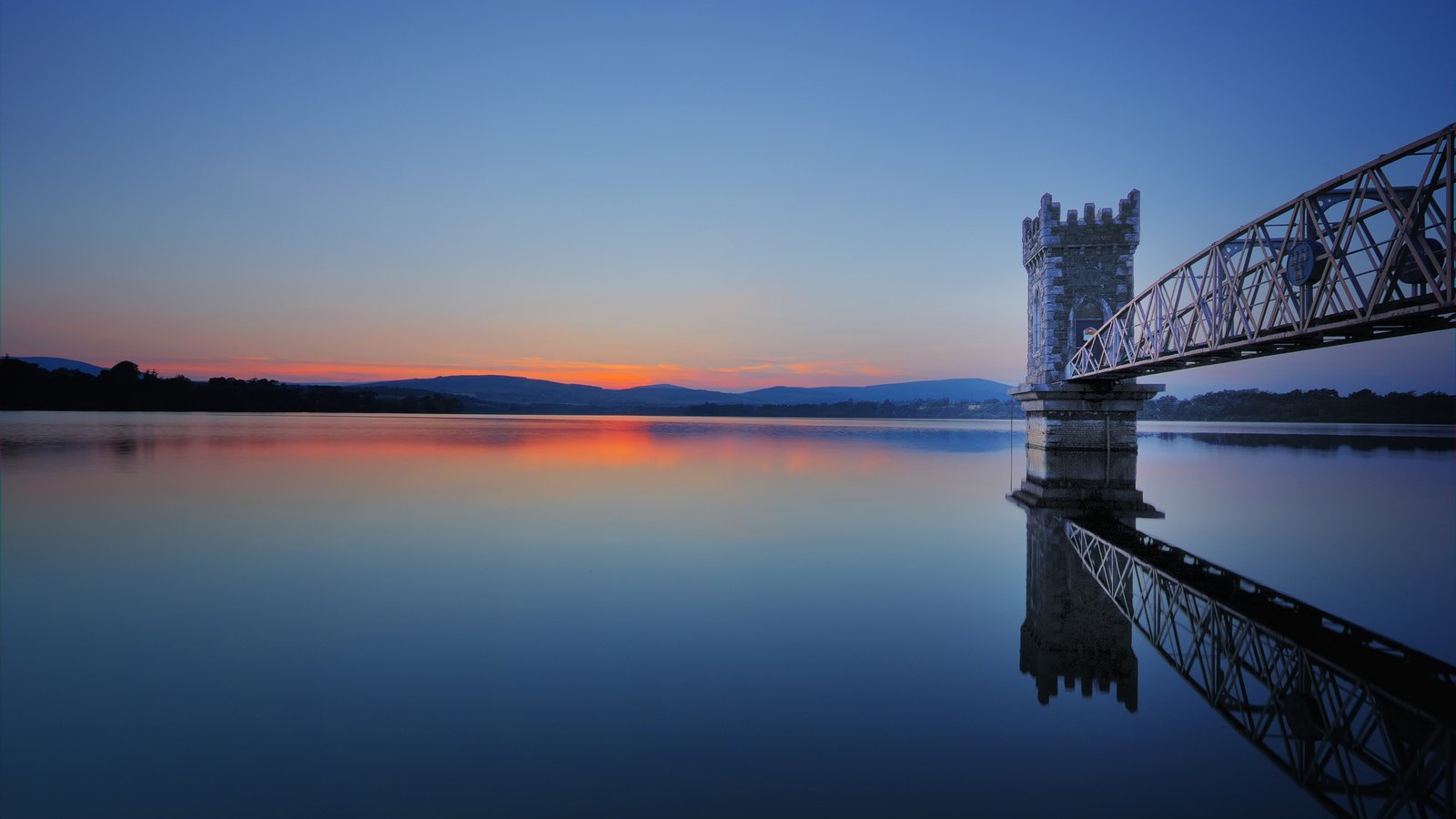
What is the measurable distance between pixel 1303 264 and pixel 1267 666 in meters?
10.4

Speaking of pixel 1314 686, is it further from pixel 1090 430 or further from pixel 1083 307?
pixel 1083 307

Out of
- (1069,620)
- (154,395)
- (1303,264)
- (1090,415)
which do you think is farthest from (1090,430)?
(154,395)

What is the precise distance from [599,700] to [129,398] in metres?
142

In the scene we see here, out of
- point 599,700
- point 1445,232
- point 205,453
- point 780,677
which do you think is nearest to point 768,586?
point 780,677

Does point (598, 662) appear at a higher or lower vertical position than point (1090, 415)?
lower

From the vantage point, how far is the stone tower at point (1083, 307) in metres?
28.4

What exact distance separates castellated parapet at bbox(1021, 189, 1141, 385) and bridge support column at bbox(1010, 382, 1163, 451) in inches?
29.9

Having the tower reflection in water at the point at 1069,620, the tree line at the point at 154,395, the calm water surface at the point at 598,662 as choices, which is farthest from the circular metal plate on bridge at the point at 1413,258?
the tree line at the point at 154,395

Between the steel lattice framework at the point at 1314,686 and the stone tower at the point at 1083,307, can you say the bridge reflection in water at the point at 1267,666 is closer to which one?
the steel lattice framework at the point at 1314,686

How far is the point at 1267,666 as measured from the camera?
236 inches

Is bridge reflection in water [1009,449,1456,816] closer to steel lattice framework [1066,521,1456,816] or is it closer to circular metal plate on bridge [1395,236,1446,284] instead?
steel lattice framework [1066,521,1456,816]

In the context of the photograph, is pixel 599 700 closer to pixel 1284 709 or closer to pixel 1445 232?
pixel 1284 709

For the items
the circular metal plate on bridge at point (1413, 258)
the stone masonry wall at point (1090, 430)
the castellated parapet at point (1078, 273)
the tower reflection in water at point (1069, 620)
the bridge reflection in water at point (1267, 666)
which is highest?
the castellated parapet at point (1078, 273)

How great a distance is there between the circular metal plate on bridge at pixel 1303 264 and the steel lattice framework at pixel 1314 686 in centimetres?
694
